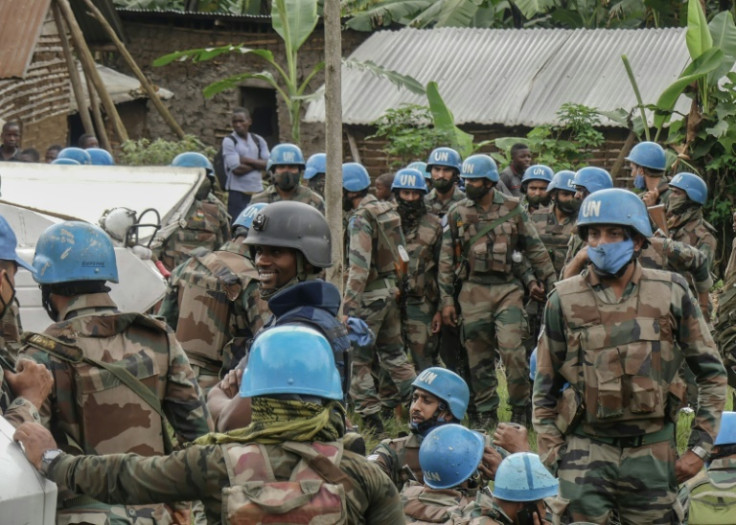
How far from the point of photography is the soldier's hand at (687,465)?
6133 millimetres

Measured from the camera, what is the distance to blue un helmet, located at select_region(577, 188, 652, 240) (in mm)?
6184

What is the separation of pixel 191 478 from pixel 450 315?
280 inches

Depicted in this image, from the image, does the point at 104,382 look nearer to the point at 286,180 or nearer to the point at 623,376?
the point at 623,376

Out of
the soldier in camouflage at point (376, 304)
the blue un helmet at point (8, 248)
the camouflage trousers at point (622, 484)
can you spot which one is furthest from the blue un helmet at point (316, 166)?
the blue un helmet at point (8, 248)

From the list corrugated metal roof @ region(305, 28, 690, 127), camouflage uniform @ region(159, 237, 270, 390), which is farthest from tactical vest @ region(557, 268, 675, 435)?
corrugated metal roof @ region(305, 28, 690, 127)

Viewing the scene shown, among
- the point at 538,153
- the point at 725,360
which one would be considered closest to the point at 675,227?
the point at 725,360

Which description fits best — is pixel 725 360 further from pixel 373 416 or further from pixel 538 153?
pixel 538 153

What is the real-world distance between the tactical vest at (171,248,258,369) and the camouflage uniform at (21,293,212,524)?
91.2 inches

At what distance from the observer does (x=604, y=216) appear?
6.20 meters

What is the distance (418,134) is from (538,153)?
161 centimetres

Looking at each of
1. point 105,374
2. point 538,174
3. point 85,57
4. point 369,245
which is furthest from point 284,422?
point 85,57

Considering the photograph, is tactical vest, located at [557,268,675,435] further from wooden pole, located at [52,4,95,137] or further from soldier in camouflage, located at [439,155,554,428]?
wooden pole, located at [52,4,95,137]

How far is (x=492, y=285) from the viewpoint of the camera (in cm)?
1091

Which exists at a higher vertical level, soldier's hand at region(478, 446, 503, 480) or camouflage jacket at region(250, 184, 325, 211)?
soldier's hand at region(478, 446, 503, 480)
